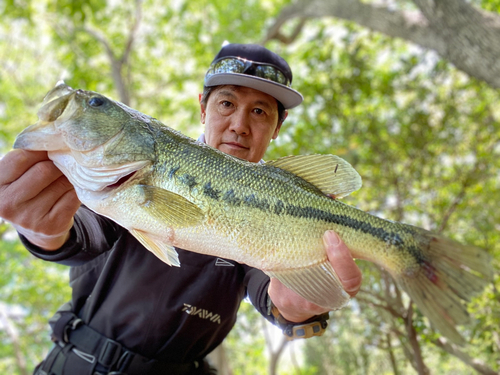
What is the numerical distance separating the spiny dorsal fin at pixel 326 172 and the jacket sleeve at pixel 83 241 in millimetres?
1214

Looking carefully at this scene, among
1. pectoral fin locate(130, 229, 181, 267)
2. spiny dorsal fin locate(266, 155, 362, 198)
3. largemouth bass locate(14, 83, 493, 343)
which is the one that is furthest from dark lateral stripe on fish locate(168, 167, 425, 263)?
pectoral fin locate(130, 229, 181, 267)

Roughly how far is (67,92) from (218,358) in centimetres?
654

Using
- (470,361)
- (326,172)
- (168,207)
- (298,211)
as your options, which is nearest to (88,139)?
(168,207)

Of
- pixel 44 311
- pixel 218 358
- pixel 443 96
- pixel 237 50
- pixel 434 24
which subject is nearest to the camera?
pixel 237 50

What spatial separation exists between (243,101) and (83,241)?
4.83ft

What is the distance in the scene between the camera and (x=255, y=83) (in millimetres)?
2705

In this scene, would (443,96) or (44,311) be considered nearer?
Answer: (443,96)

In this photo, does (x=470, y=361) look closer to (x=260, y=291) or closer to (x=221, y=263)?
(x=260, y=291)

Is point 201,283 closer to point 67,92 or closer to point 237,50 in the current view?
point 67,92

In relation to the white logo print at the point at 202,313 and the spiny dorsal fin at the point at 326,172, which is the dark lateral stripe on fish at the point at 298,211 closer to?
the spiny dorsal fin at the point at 326,172

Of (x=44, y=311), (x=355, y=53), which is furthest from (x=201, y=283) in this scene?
(x=44, y=311)

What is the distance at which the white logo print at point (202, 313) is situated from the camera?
8.25 ft

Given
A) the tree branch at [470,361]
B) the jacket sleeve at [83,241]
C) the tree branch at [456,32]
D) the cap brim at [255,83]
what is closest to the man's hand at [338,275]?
the jacket sleeve at [83,241]

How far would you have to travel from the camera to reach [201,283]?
→ 2590mm
